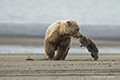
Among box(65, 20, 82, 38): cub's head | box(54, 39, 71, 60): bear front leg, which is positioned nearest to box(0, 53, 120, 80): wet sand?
box(65, 20, 82, 38): cub's head

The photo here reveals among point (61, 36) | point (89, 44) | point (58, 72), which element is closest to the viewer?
point (58, 72)

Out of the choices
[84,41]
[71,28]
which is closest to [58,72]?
[71,28]

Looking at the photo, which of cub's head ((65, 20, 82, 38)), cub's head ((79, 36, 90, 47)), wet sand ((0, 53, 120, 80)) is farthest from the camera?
cub's head ((79, 36, 90, 47))

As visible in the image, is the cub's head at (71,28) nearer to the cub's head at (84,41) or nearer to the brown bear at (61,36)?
the brown bear at (61,36)

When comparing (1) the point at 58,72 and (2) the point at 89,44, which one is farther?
(2) the point at 89,44

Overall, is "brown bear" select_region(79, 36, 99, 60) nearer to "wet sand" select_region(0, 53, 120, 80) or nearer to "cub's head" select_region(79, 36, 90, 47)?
"cub's head" select_region(79, 36, 90, 47)

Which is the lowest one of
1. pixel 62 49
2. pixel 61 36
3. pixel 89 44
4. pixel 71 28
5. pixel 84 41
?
pixel 62 49

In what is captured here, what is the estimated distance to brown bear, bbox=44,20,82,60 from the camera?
7324mm

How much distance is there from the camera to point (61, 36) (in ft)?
24.3

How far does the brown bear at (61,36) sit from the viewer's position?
7.32 meters

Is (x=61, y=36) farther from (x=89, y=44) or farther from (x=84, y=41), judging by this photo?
(x=89, y=44)

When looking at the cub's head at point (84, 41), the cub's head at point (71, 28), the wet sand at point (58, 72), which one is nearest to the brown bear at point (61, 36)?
the cub's head at point (71, 28)

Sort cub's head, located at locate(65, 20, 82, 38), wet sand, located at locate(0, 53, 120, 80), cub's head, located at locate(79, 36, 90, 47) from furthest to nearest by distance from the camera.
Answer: cub's head, located at locate(79, 36, 90, 47), cub's head, located at locate(65, 20, 82, 38), wet sand, located at locate(0, 53, 120, 80)

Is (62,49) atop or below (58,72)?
below
